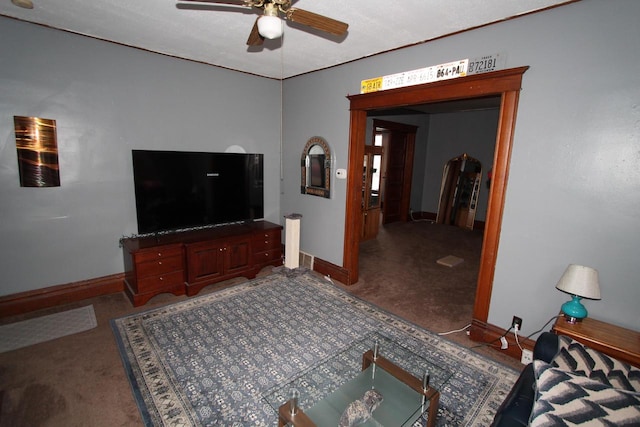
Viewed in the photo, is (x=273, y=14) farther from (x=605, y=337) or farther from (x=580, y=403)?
(x=605, y=337)

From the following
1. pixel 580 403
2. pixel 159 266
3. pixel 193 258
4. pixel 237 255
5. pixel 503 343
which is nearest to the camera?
pixel 580 403

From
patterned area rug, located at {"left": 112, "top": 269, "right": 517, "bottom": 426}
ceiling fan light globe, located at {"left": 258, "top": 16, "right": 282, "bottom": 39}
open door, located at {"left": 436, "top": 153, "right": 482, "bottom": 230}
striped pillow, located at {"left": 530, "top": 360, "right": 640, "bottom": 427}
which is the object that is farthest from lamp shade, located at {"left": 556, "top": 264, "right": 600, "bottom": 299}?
open door, located at {"left": 436, "top": 153, "right": 482, "bottom": 230}

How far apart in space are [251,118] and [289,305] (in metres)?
2.73

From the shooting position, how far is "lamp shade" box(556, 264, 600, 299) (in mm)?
1966

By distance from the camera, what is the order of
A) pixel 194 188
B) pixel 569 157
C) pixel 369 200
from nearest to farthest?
pixel 569 157, pixel 194 188, pixel 369 200

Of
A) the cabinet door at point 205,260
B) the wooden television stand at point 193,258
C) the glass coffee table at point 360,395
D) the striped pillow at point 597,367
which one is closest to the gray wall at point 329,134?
the wooden television stand at point 193,258

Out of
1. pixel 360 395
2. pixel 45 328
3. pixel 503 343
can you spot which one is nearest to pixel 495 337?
pixel 503 343

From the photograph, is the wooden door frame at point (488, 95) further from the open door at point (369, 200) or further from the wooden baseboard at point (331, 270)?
the open door at point (369, 200)

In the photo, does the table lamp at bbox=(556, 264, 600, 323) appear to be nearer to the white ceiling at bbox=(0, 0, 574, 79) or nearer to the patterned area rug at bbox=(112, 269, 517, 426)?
the patterned area rug at bbox=(112, 269, 517, 426)

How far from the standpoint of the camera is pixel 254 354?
251 centimetres

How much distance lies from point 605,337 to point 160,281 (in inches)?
152

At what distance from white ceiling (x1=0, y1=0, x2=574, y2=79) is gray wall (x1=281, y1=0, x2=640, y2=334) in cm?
25

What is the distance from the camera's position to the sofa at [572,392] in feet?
4.15

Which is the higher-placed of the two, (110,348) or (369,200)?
(369,200)
